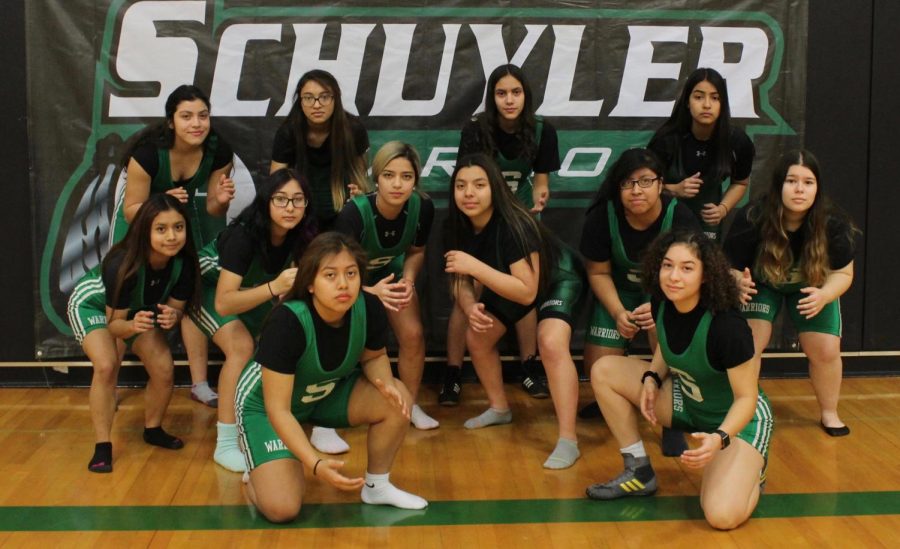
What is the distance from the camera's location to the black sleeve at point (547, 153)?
5121 millimetres

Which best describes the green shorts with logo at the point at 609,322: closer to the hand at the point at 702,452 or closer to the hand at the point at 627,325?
the hand at the point at 627,325

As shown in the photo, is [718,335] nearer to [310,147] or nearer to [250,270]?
[250,270]

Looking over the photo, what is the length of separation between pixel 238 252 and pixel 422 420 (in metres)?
1.11

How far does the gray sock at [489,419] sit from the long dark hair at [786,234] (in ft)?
4.04

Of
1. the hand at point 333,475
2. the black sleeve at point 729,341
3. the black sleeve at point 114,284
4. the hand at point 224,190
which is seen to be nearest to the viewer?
the hand at point 333,475

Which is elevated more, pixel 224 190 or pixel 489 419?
pixel 224 190

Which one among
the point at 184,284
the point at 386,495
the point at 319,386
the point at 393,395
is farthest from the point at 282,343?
the point at 184,284

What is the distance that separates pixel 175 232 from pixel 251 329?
544 mm

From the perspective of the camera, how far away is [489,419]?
16.3ft

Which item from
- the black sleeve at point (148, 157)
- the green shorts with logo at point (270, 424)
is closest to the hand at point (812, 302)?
the green shorts with logo at point (270, 424)

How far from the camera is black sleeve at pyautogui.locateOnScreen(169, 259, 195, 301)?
456 centimetres

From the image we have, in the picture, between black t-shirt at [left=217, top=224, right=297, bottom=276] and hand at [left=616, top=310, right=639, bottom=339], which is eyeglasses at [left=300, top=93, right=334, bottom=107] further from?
hand at [left=616, top=310, right=639, bottom=339]

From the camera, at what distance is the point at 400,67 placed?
213 inches

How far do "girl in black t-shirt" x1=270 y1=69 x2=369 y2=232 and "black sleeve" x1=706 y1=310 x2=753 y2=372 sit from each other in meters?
1.73
